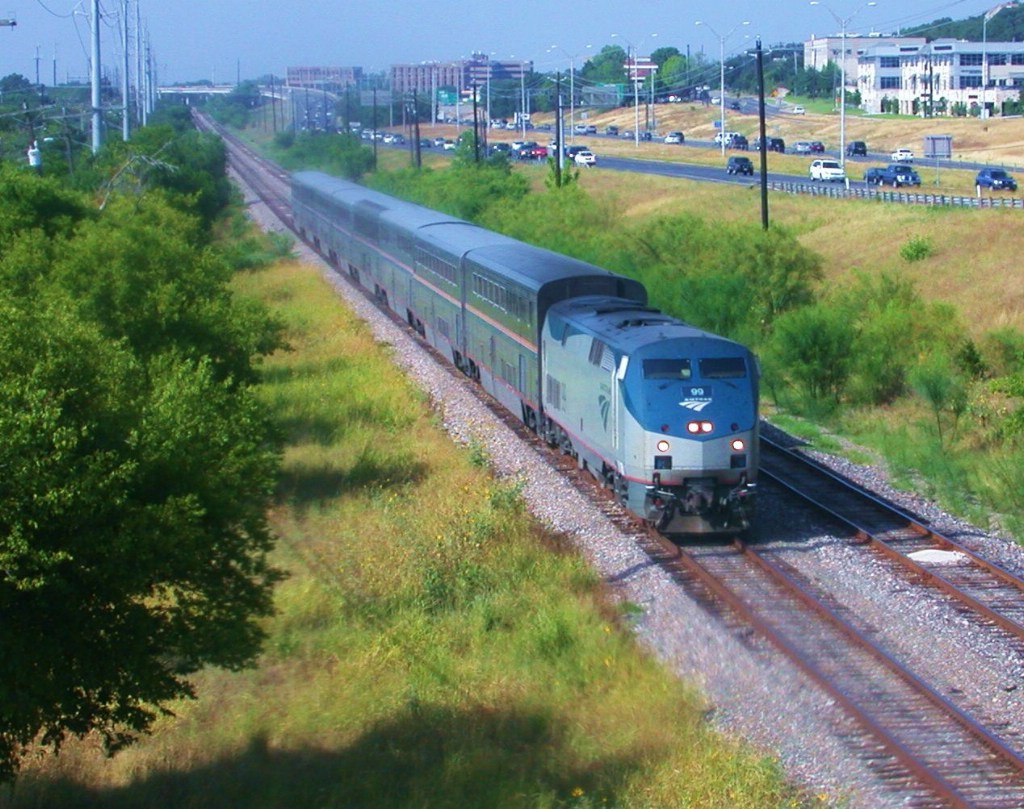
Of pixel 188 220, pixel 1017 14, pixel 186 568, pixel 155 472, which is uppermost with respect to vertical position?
pixel 1017 14

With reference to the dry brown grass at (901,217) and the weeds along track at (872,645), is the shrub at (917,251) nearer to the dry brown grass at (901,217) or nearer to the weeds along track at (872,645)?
the dry brown grass at (901,217)

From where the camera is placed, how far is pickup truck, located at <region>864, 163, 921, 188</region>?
58406 mm

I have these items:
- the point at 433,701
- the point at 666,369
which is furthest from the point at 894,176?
the point at 433,701

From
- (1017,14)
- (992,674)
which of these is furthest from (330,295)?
(1017,14)

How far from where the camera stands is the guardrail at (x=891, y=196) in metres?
46.0

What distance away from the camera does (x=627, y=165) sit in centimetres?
8019

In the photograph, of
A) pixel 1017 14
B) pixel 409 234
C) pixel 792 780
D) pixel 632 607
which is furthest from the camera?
pixel 1017 14

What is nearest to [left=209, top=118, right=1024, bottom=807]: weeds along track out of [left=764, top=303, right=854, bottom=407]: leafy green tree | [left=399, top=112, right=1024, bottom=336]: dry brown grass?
[left=764, top=303, right=854, bottom=407]: leafy green tree

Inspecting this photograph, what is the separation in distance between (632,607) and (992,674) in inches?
148

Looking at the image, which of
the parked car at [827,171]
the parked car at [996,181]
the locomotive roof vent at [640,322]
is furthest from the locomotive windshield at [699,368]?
the parked car at [827,171]

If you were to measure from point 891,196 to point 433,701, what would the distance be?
4341cm

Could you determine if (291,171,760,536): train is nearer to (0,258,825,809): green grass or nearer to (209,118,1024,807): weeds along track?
(209,118,1024,807): weeds along track

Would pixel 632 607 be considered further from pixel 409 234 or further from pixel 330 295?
pixel 330 295

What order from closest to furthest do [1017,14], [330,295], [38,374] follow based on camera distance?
[38,374] < [330,295] < [1017,14]
